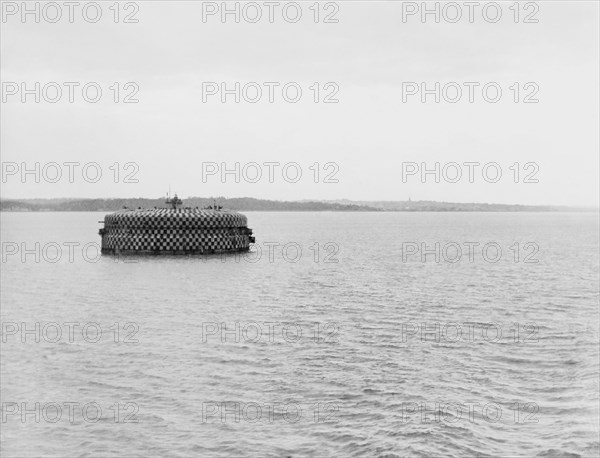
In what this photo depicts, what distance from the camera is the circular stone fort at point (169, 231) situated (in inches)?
3364

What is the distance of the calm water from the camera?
1941 cm

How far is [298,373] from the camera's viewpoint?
84.1 ft

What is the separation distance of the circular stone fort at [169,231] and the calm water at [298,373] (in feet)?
108

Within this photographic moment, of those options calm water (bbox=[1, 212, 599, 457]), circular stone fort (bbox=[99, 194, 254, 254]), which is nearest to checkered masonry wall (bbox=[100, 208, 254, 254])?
circular stone fort (bbox=[99, 194, 254, 254])

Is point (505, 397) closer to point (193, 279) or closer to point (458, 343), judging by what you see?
point (458, 343)

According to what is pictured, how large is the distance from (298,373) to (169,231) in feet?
204

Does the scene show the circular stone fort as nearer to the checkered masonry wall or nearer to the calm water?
the checkered masonry wall

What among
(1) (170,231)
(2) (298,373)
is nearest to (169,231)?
(1) (170,231)

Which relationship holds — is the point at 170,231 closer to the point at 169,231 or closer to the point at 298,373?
the point at 169,231

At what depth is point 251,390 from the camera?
23.5 m

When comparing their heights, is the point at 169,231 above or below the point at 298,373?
above

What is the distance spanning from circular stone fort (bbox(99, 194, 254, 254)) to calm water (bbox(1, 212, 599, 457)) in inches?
1302

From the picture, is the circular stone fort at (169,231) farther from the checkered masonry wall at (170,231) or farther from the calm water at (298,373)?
the calm water at (298,373)

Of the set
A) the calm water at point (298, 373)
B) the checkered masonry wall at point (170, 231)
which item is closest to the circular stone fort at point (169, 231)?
the checkered masonry wall at point (170, 231)
